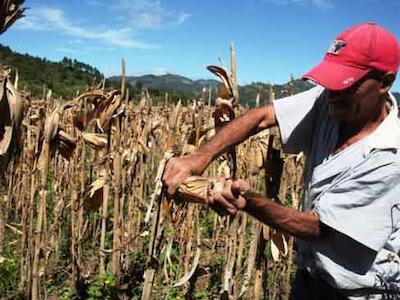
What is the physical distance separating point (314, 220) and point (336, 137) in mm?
358

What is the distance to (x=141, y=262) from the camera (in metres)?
4.35

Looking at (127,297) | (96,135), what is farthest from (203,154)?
(127,297)

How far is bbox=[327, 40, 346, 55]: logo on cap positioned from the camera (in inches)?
73.5

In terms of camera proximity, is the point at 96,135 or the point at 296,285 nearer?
the point at 296,285

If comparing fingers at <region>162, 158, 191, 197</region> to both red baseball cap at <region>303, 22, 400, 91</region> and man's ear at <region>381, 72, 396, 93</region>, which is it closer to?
red baseball cap at <region>303, 22, 400, 91</region>

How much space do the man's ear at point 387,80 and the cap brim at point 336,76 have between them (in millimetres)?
86

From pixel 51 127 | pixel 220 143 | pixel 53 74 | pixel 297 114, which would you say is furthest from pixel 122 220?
pixel 53 74

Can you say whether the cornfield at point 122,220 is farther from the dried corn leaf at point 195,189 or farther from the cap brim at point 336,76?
the cap brim at point 336,76

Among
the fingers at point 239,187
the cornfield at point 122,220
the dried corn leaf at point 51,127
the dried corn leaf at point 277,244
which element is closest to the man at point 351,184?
the fingers at point 239,187

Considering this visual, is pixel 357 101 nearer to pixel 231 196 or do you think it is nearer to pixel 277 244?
pixel 231 196

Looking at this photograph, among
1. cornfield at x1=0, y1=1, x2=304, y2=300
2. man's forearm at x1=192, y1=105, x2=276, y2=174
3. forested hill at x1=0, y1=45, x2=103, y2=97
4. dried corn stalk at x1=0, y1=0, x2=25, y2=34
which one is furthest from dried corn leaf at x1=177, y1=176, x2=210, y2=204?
forested hill at x1=0, y1=45, x2=103, y2=97

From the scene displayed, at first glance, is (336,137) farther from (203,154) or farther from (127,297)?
(127,297)

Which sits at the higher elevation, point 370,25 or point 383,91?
point 370,25

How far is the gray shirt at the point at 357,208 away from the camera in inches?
69.9
